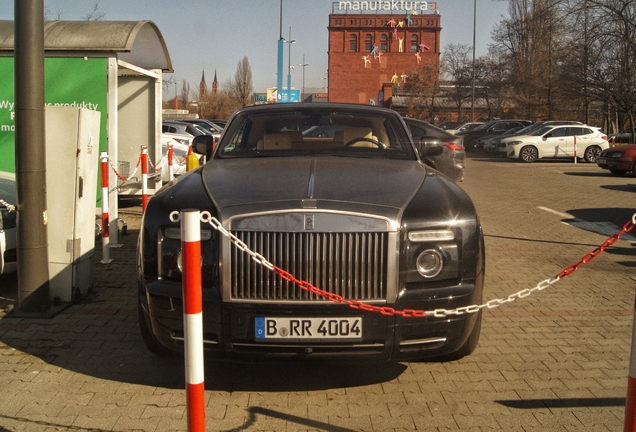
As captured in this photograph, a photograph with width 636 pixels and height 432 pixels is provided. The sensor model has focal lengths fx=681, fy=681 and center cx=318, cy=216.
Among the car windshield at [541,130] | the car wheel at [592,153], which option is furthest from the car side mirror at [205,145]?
the car wheel at [592,153]

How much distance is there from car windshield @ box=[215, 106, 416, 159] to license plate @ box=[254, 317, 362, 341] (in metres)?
1.87

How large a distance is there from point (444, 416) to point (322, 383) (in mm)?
865

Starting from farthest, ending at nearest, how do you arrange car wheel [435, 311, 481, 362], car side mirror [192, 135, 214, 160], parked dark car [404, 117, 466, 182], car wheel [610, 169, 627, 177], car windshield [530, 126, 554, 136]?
car windshield [530, 126, 554, 136] < car wheel [610, 169, 627, 177] < parked dark car [404, 117, 466, 182] < car side mirror [192, 135, 214, 160] < car wheel [435, 311, 481, 362]

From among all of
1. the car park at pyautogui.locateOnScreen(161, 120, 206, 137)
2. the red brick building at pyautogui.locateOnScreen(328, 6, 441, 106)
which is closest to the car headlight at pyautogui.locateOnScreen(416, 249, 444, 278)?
the car park at pyautogui.locateOnScreen(161, 120, 206, 137)

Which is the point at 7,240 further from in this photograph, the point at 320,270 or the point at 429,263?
the point at 429,263

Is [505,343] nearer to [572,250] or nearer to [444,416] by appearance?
[444,416]

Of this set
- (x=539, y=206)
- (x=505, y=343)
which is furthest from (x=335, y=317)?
(x=539, y=206)

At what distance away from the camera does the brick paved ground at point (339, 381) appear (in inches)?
149

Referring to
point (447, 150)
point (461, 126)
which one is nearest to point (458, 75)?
point (461, 126)

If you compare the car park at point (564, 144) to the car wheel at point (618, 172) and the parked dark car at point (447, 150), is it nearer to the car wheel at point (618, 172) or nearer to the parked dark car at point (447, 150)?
the car wheel at point (618, 172)

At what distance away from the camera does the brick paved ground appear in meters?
3.79

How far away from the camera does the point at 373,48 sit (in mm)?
90312

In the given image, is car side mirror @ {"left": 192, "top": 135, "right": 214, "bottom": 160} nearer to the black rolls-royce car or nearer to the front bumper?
the black rolls-royce car

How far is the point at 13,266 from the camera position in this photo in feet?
21.5
